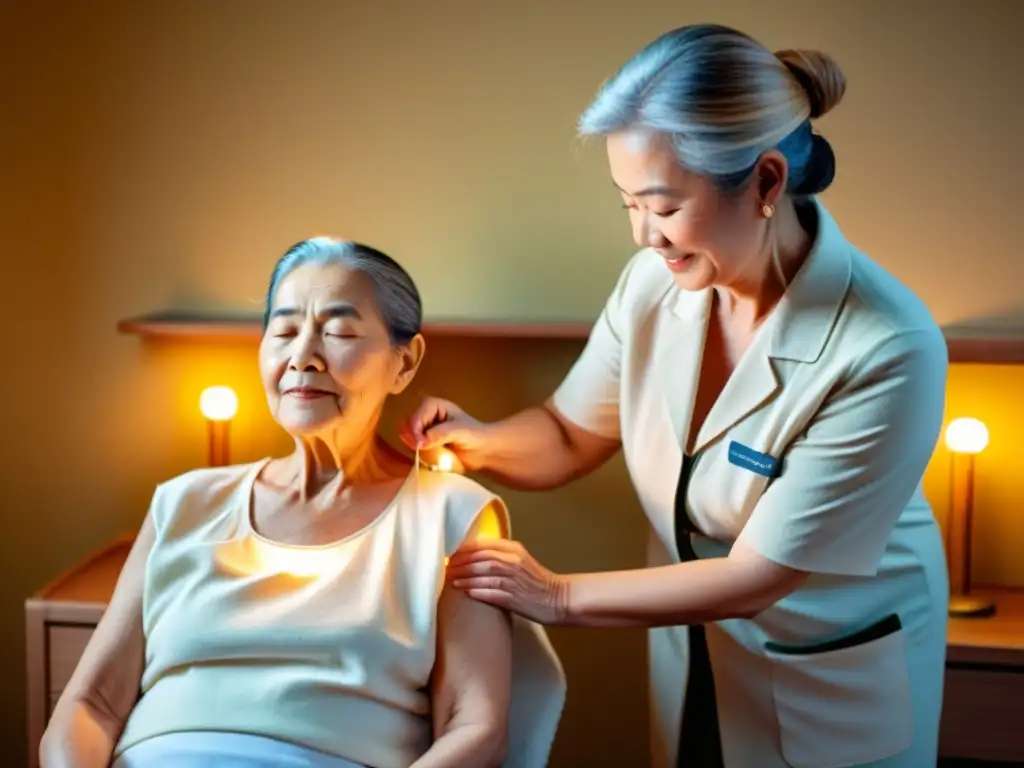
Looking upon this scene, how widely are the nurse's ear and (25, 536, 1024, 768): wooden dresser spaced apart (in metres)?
0.94

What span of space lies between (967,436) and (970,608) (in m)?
0.31

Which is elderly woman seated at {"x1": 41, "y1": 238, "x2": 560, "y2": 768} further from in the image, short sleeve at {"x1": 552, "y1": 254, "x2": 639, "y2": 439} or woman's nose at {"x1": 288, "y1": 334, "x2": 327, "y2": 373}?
short sleeve at {"x1": 552, "y1": 254, "x2": 639, "y2": 439}

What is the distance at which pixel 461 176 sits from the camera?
8.29ft

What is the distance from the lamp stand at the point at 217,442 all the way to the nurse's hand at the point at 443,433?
0.60m

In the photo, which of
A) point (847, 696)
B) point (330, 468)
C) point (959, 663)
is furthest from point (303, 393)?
point (959, 663)

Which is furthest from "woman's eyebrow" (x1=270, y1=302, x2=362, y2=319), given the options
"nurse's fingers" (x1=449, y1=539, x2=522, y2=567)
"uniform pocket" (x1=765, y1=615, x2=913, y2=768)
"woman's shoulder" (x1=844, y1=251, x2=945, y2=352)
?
"uniform pocket" (x1=765, y1=615, x2=913, y2=768)

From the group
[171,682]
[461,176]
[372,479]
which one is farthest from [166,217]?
[171,682]

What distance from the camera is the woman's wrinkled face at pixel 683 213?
164 cm

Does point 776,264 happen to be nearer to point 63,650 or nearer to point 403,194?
point 403,194

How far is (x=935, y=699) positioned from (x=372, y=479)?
937mm

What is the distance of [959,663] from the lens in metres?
2.19

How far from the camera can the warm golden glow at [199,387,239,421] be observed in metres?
2.53

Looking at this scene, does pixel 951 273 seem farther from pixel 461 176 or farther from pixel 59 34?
pixel 59 34

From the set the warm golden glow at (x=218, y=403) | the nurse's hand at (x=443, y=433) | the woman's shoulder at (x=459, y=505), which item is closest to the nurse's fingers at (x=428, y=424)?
the nurse's hand at (x=443, y=433)
